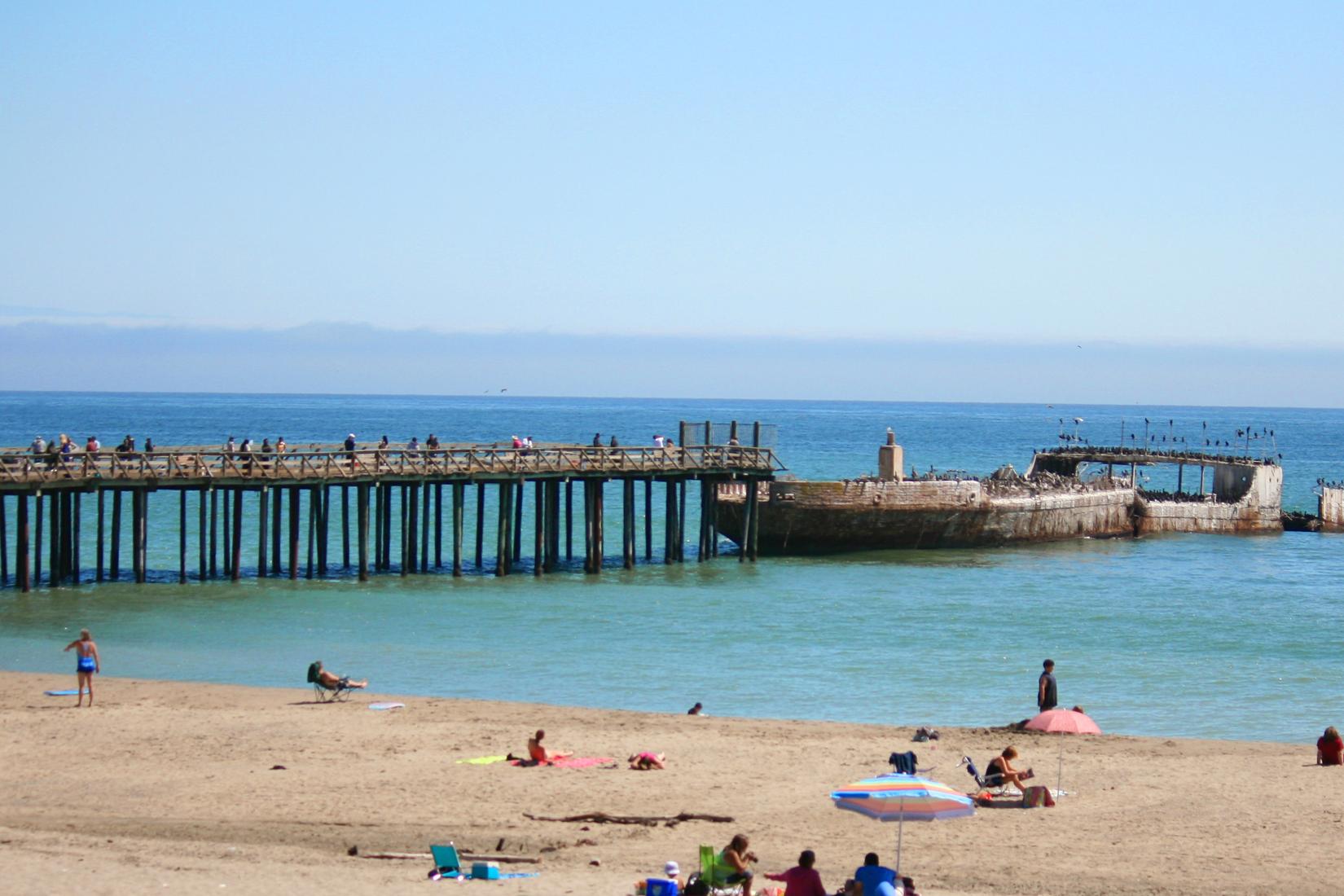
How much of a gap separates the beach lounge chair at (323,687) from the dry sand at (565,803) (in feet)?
1.44

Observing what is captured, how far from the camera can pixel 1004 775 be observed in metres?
18.6

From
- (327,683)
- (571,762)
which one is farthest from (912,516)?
(571,762)

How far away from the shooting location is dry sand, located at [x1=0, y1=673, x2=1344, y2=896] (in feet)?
49.9

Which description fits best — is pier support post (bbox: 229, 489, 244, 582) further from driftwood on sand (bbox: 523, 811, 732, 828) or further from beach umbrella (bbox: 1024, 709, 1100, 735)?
driftwood on sand (bbox: 523, 811, 732, 828)

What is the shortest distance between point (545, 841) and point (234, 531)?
23577 millimetres

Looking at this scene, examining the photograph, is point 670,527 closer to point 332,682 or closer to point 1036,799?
point 332,682

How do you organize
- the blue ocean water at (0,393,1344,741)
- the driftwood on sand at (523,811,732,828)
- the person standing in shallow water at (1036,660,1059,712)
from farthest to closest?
the blue ocean water at (0,393,1344,741) → the person standing in shallow water at (1036,660,1059,712) → the driftwood on sand at (523,811,732,828)

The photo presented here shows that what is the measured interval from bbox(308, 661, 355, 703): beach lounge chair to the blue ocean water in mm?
2008

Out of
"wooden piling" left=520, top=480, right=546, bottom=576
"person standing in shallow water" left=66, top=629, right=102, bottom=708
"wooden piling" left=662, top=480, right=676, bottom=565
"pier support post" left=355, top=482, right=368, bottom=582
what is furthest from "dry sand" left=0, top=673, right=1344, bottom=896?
"wooden piling" left=662, top=480, right=676, bottom=565

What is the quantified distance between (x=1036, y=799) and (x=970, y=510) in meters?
33.1

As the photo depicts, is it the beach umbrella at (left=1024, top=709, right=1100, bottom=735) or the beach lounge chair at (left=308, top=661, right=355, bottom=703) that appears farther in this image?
the beach lounge chair at (left=308, top=661, right=355, bottom=703)

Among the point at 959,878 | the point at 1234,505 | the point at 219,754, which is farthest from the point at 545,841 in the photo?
the point at 1234,505

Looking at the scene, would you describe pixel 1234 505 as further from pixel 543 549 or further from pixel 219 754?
pixel 219 754

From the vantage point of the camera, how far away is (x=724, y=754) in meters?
20.7
